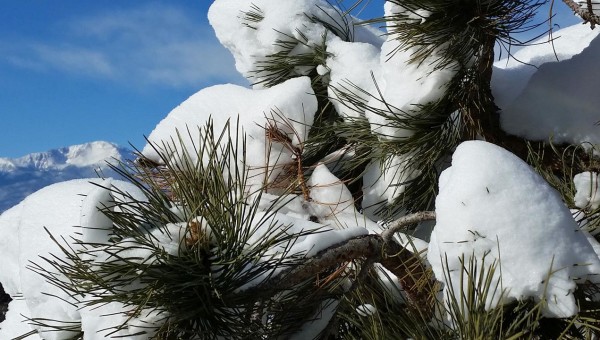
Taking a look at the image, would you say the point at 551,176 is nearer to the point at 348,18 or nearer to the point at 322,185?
the point at 322,185

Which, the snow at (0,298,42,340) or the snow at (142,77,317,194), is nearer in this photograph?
the snow at (142,77,317,194)

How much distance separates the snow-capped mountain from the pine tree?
155284 mm

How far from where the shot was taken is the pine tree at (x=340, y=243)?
0.93m

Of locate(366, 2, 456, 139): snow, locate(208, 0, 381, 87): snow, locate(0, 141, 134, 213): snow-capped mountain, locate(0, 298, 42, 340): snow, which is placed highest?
locate(0, 141, 134, 213): snow-capped mountain

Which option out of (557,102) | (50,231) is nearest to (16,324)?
(50,231)

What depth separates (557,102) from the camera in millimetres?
1612

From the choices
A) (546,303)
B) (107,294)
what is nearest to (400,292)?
(546,303)

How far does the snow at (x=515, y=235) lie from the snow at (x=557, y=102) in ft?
2.42

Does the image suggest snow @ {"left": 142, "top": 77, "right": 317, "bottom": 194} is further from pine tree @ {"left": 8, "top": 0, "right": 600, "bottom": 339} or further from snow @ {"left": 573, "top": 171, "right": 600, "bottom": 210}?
snow @ {"left": 573, "top": 171, "right": 600, "bottom": 210}

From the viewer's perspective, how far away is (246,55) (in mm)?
2299

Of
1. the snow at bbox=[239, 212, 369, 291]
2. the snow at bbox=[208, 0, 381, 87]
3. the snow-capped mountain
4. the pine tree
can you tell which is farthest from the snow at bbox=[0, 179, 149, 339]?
the snow-capped mountain

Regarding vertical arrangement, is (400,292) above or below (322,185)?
below

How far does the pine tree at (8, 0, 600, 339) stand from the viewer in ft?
3.06

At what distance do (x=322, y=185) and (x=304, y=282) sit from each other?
0.74 metres
